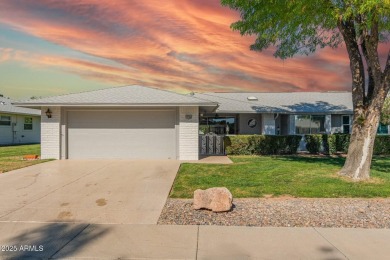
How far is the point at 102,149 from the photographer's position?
14.6m

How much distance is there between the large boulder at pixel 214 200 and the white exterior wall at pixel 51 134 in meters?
11.0

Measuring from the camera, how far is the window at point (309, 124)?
20.0m

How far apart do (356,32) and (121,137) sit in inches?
442

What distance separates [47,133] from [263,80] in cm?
1843

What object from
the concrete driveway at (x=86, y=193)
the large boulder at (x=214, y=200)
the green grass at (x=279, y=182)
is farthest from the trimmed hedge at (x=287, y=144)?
the large boulder at (x=214, y=200)

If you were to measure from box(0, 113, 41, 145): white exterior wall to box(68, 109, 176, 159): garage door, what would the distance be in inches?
601

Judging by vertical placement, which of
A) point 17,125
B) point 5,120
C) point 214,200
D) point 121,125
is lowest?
point 214,200

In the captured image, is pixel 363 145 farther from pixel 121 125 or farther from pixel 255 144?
pixel 121 125

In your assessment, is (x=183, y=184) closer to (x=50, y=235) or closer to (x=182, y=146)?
(x=50, y=235)

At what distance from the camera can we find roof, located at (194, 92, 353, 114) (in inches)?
778

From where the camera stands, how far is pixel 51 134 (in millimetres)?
14281

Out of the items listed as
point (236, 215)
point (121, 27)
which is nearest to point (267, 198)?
point (236, 215)

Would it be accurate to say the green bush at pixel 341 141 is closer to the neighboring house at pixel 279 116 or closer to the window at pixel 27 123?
the neighboring house at pixel 279 116

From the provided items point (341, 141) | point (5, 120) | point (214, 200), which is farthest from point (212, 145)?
point (5, 120)
